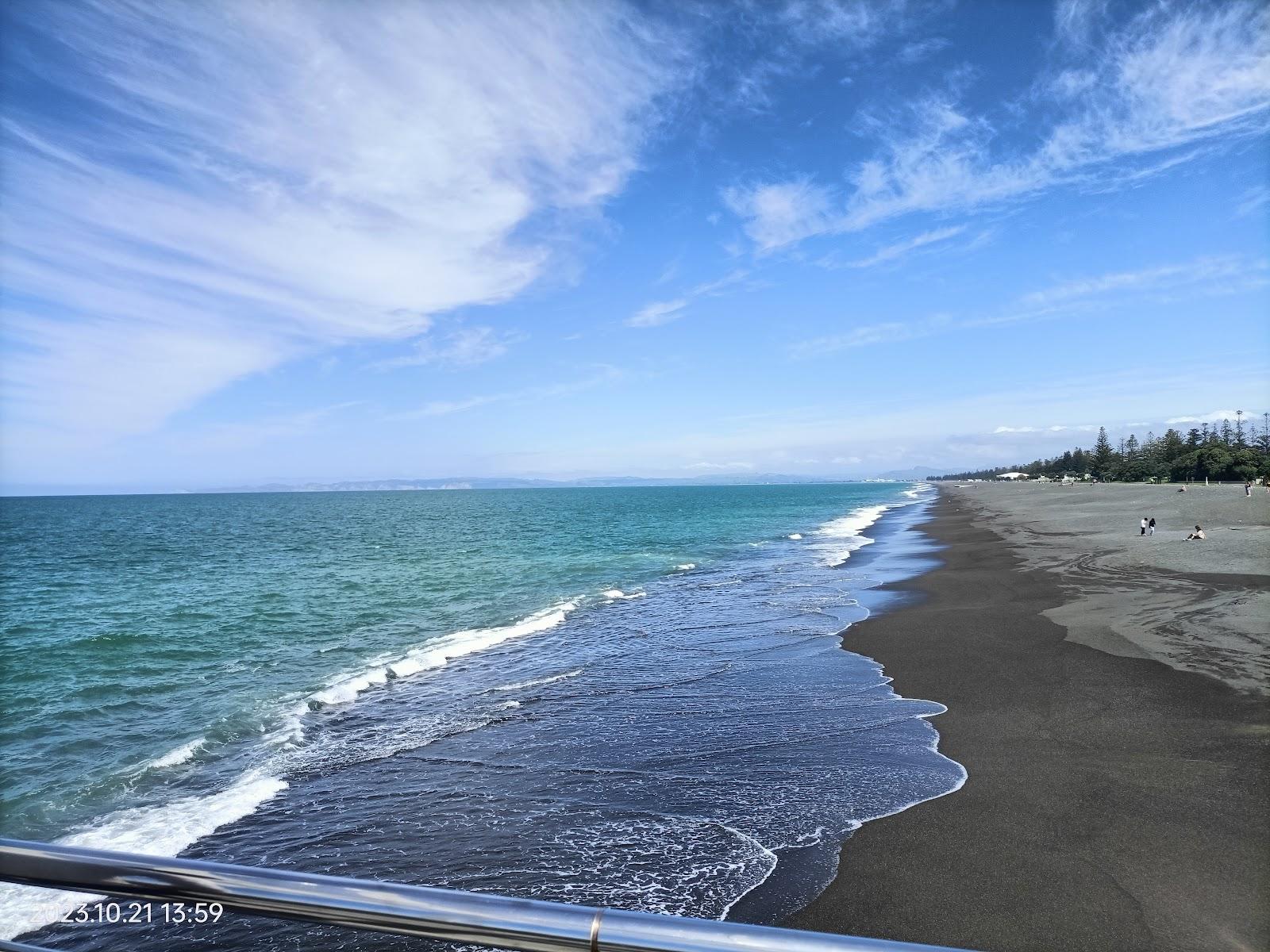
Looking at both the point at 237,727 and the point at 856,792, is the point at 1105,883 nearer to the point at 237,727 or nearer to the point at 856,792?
the point at 856,792

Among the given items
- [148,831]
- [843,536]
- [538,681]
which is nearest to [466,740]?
[538,681]

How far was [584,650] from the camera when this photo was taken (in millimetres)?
16047

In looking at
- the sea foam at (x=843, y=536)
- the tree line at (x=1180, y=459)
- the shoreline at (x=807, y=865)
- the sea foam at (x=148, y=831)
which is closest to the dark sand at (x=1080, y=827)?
the shoreline at (x=807, y=865)

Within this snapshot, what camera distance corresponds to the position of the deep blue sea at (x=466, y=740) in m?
6.79

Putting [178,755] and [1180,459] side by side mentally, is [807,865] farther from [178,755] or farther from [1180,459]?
[1180,459]

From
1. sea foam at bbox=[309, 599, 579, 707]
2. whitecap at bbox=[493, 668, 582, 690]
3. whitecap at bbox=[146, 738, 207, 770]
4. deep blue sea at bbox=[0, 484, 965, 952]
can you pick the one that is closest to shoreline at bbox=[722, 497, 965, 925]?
deep blue sea at bbox=[0, 484, 965, 952]

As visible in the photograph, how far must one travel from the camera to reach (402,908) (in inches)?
55.0

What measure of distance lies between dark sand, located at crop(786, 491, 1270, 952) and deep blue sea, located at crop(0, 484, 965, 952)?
551 millimetres

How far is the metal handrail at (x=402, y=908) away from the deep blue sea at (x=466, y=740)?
17.8 ft

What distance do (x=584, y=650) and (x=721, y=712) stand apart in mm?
5594

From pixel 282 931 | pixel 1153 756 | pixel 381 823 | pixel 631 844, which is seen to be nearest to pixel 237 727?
pixel 381 823

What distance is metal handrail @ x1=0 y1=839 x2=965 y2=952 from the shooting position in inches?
48.5

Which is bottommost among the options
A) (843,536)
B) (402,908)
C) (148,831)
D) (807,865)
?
(843,536)

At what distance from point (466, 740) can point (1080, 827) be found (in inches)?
320
